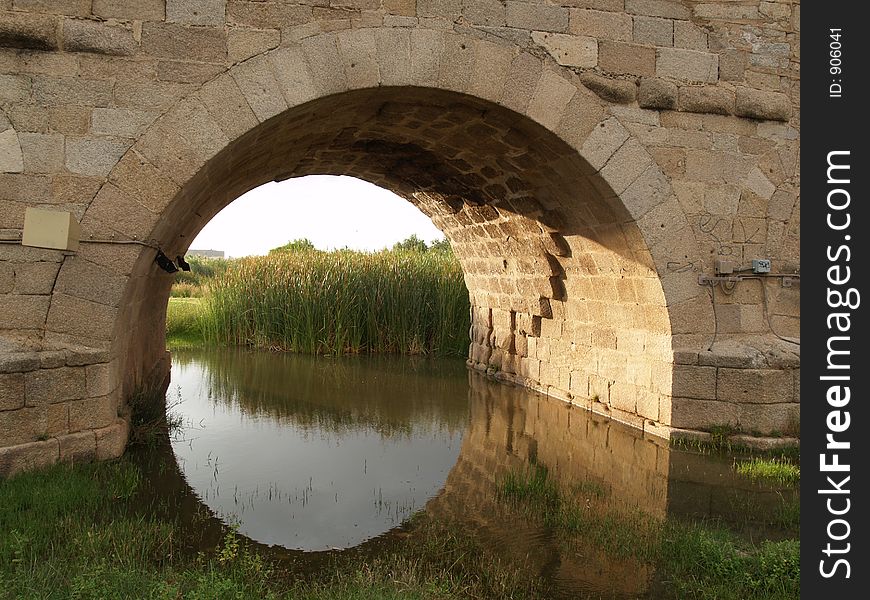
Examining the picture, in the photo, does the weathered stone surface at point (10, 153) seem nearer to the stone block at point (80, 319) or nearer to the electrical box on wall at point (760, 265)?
the stone block at point (80, 319)

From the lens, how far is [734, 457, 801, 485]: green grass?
4895mm

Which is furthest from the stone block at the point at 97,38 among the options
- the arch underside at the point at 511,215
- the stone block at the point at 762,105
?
the stone block at the point at 762,105

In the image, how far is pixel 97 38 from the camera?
460cm

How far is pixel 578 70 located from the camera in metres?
5.47

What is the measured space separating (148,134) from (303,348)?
24.1ft

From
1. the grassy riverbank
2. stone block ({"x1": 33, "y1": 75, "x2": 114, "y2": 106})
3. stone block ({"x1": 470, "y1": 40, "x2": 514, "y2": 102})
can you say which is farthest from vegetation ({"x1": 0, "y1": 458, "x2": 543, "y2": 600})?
the grassy riverbank

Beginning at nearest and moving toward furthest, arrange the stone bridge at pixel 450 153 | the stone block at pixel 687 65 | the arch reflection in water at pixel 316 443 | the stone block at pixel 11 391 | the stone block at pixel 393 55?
1. the arch reflection in water at pixel 316 443
2. the stone block at pixel 11 391
3. the stone bridge at pixel 450 153
4. the stone block at pixel 393 55
5. the stone block at pixel 687 65

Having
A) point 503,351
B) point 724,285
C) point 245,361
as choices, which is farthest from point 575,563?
point 245,361

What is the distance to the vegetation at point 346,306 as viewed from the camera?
458 inches

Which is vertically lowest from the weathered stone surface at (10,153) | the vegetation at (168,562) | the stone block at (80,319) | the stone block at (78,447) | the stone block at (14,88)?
the vegetation at (168,562)

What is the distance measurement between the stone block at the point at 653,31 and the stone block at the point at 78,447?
16.3 feet

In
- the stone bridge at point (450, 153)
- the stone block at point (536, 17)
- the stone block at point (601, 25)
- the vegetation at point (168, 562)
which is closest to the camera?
the vegetation at point (168, 562)

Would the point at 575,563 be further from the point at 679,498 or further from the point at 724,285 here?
the point at 724,285

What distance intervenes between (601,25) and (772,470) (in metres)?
3.56
